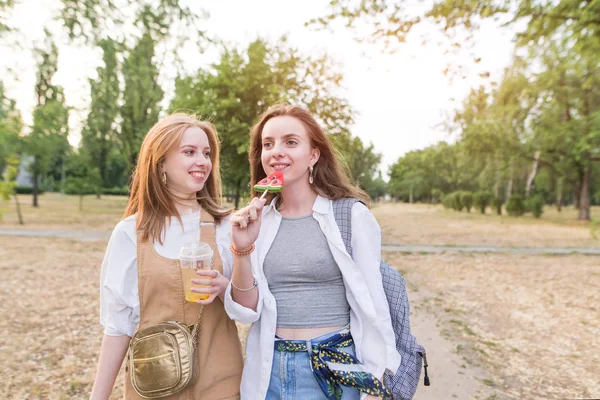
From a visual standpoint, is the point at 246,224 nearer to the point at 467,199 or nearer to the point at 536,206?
the point at 536,206

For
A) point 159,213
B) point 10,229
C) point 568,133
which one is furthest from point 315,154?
point 568,133

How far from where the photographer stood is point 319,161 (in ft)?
7.93

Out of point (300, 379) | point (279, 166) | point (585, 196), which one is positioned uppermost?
point (585, 196)

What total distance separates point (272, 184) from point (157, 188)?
2.00ft

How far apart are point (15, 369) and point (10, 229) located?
1531 centimetres

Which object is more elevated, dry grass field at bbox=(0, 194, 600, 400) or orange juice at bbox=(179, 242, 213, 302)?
orange juice at bbox=(179, 242, 213, 302)

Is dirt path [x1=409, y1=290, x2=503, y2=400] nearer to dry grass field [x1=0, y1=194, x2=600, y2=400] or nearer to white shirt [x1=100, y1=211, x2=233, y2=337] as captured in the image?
dry grass field [x1=0, y1=194, x2=600, y2=400]

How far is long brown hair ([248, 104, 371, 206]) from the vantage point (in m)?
2.23

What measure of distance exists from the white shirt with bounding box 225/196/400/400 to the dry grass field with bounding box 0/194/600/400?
295 cm

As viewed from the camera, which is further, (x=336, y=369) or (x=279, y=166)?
(x=279, y=166)

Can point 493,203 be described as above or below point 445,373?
above

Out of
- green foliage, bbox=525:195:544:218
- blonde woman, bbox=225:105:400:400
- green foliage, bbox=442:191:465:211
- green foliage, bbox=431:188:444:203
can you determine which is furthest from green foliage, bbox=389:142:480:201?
blonde woman, bbox=225:105:400:400

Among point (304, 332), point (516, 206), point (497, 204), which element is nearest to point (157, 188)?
point (304, 332)

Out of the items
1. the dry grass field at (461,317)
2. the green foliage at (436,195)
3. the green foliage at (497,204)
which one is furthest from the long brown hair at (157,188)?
the green foliage at (436,195)
